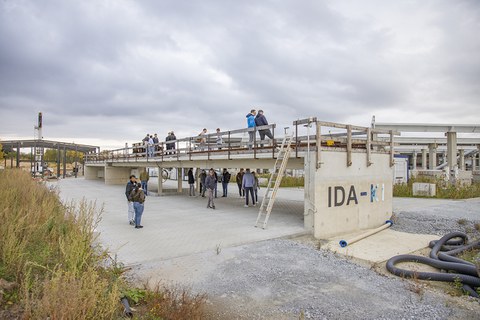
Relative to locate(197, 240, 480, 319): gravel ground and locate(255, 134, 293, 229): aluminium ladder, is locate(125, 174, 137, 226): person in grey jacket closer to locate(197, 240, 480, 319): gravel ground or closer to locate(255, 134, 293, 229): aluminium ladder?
locate(255, 134, 293, 229): aluminium ladder

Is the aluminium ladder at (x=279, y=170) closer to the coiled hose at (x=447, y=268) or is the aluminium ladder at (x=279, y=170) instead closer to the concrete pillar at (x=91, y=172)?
the coiled hose at (x=447, y=268)

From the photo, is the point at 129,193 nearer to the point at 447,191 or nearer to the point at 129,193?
the point at 129,193

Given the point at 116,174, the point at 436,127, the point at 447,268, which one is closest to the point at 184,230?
the point at 447,268

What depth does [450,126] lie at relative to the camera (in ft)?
107

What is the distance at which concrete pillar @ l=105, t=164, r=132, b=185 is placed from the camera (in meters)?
32.8

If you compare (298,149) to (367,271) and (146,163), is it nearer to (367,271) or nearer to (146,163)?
(367,271)

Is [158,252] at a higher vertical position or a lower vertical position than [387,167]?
lower

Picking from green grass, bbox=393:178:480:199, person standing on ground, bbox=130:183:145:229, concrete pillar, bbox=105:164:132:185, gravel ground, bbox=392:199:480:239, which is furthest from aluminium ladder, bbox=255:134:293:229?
concrete pillar, bbox=105:164:132:185

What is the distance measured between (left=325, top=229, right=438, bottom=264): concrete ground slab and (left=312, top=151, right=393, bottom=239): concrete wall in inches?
20.2

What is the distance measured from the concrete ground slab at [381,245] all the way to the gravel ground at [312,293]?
1.04 meters

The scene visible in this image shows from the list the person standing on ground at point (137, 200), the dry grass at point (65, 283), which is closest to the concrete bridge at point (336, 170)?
the person standing on ground at point (137, 200)

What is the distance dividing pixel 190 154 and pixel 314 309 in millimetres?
13214

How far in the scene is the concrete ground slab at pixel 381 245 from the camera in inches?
337

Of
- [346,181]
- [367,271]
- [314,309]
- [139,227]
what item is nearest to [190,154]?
[139,227]
